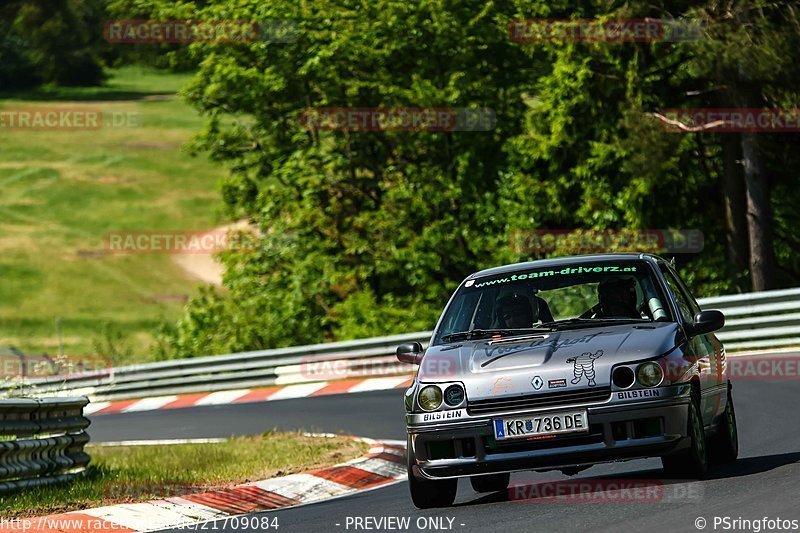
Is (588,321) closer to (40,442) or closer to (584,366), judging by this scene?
(584,366)

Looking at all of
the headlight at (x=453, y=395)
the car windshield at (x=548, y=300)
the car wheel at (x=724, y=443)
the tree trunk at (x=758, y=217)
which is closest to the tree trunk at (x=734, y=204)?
the tree trunk at (x=758, y=217)

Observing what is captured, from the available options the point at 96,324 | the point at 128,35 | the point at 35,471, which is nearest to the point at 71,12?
the point at 96,324

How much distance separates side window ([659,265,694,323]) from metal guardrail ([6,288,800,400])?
11181 millimetres

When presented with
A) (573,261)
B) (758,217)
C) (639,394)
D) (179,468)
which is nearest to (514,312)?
(573,261)

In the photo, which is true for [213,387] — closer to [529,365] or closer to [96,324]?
[529,365]

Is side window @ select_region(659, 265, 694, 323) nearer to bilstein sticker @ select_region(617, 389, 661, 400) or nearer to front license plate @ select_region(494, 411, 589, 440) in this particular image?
bilstein sticker @ select_region(617, 389, 661, 400)

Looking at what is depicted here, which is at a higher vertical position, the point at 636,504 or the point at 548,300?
the point at 548,300

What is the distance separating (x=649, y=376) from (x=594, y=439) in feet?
1.64

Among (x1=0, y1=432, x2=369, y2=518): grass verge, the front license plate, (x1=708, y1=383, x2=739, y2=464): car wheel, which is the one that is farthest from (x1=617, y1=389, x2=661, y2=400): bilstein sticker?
(x1=0, y1=432, x2=369, y2=518): grass verge

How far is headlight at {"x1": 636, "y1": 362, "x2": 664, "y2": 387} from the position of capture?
834 centimetres

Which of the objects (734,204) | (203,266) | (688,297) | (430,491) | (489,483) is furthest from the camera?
(203,266)

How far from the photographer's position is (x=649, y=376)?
8344mm

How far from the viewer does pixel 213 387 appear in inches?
1017

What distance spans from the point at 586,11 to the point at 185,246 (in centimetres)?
4249
